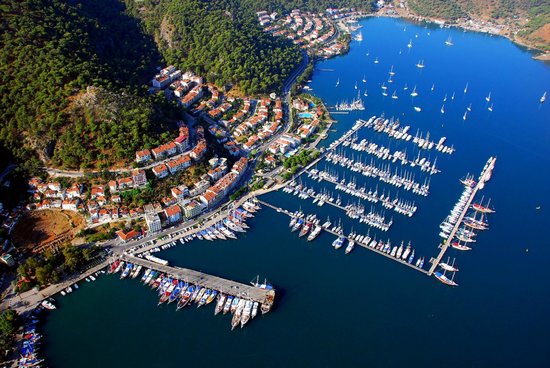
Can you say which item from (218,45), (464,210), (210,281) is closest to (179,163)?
(210,281)

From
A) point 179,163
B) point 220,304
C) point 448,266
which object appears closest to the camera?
point 220,304

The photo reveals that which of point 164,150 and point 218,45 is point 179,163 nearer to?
point 164,150

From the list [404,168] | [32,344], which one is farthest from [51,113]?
[404,168]

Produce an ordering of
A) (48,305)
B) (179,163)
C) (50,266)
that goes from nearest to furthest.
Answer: (48,305)
(50,266)
(179,163)

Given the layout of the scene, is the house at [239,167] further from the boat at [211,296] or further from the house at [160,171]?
the boat at [211,296]

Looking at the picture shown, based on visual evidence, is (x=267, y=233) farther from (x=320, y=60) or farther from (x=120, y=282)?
(x=320, y=60)

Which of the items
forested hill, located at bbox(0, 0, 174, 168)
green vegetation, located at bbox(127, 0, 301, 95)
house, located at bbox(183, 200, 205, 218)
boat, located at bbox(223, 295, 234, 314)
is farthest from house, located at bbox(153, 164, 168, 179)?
green vegetation, located at bbox(127, 0, 301, 95)
